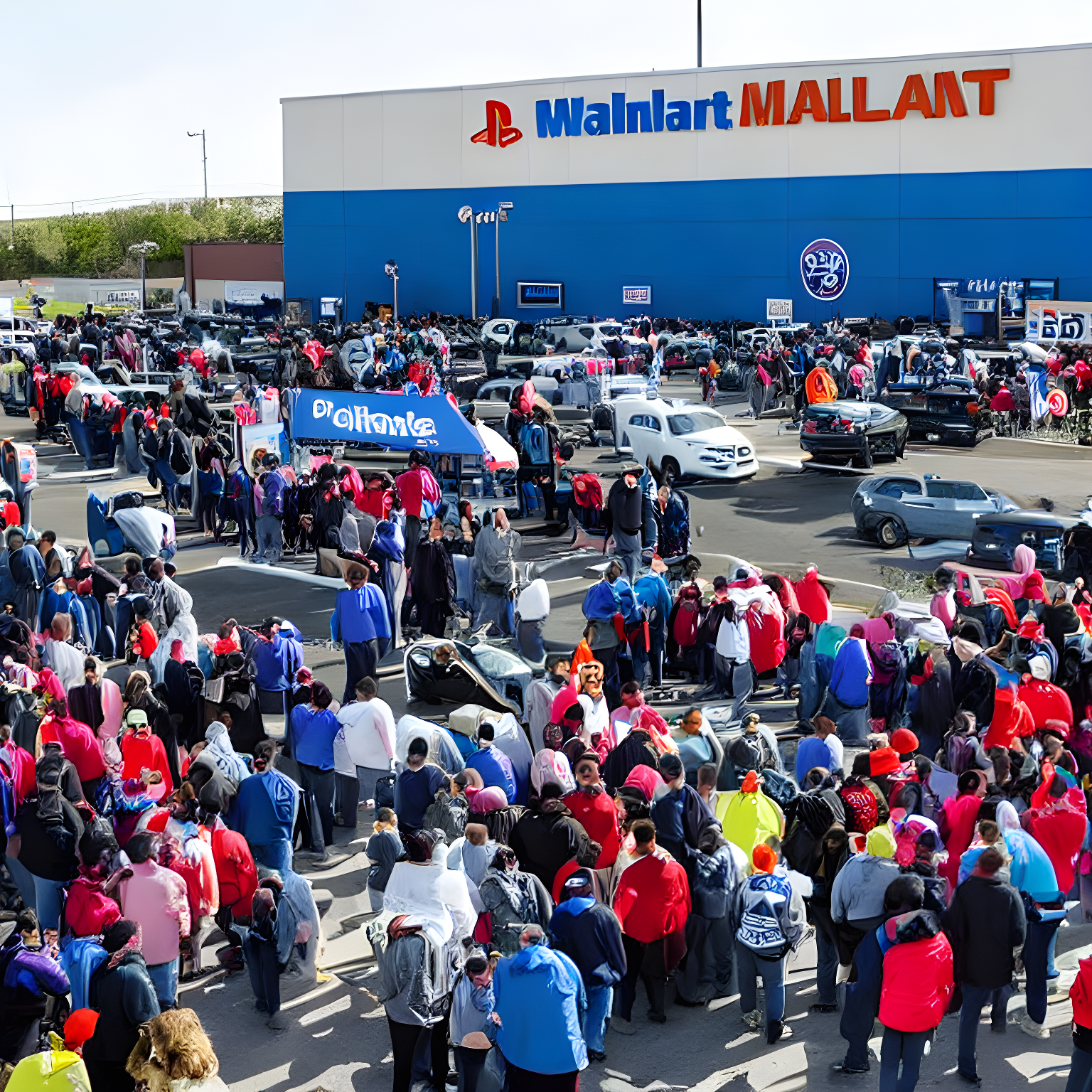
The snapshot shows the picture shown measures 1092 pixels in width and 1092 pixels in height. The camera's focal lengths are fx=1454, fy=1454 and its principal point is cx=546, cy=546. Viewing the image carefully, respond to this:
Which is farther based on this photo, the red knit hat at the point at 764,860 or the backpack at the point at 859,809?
the backpack at the point at 859,809

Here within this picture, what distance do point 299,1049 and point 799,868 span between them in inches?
122

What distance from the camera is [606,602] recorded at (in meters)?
13.8

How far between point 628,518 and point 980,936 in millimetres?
10052

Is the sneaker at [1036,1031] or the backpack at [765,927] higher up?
the backpack at [765,927]

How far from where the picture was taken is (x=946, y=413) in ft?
102

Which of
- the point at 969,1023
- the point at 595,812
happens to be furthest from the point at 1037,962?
the point at 595,812

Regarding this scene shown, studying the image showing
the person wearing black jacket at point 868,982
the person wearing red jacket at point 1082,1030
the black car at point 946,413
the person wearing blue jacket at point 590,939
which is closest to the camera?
the person wearing red jacket at point 1082,1030

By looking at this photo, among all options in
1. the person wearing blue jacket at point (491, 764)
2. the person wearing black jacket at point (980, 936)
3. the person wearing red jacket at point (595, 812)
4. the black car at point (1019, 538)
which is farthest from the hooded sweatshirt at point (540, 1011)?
the black car at point (1019, 538)

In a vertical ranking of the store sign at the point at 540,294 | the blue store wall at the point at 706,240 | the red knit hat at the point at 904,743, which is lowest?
the red knit hat at the point at 904,743

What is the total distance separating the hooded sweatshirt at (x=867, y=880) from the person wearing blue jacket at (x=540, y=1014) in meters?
1.84

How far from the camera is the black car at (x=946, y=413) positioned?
31188 millimetres

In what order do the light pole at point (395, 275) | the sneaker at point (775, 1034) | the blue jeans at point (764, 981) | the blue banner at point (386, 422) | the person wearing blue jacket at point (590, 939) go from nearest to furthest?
the person wearing blue jacket at point (590, 939), the blue jeans at point (764, 981), the sneaker at point (775, 1034), the blue banner at point (386, 422), the light pole at point (395, 275)

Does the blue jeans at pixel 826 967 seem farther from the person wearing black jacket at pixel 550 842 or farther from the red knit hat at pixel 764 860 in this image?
the person wearing black jacket at pixel 550 842

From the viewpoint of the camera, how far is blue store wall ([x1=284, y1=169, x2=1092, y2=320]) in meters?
53.6
